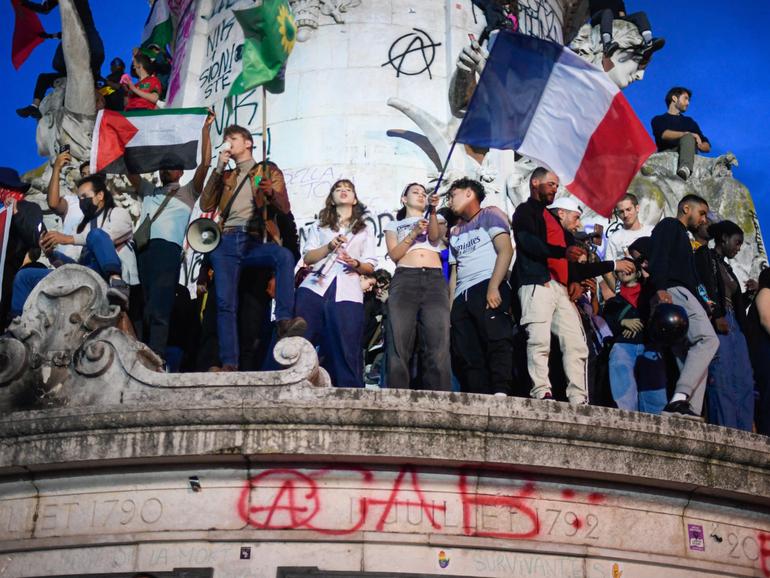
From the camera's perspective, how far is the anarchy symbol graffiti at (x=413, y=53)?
56.7 feet

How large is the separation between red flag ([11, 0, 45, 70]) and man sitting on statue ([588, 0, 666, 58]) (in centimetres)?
840

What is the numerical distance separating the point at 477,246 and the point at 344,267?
1206mm

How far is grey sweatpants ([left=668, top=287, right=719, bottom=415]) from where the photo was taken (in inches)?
431

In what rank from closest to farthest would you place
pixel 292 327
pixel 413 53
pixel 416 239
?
1. pixel 292 327
2. pixel 416 239
3. pixel 413 53

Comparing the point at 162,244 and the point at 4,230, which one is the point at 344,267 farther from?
the point at 4,230

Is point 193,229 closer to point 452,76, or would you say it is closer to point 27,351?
point 27,351

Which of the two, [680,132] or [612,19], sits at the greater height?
[612,19]

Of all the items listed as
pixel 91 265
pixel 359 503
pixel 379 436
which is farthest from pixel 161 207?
pixel 359 503

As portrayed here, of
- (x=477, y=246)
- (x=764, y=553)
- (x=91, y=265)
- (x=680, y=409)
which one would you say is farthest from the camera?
(x=91, y=265)

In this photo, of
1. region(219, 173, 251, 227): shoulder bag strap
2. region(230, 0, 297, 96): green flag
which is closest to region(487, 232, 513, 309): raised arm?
region(219, 173, 251, 227): shoulder bag strap

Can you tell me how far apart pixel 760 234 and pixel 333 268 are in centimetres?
1029

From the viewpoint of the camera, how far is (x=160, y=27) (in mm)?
20641

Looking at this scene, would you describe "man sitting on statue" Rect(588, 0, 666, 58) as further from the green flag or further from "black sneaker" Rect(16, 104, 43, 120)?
"black sneaker" Rect(16, 104, 43, 120)

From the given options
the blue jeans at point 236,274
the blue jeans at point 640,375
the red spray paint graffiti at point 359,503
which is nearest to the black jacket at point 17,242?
the blue jeans at point 236,274
